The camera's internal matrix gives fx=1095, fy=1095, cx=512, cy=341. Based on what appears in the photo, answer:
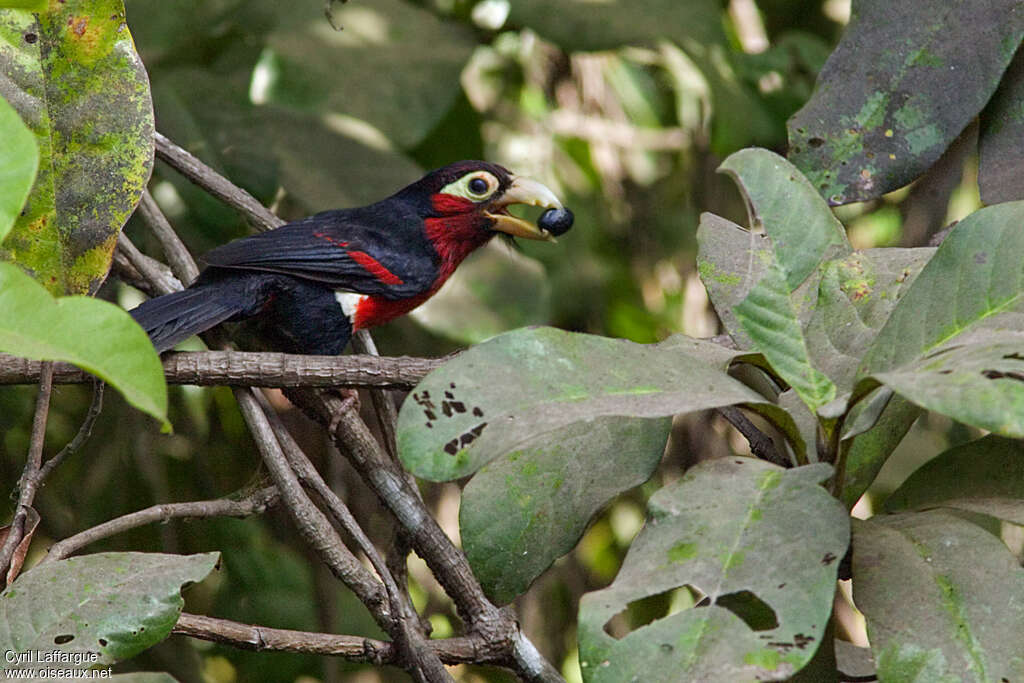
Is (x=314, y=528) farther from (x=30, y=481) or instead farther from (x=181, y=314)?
(x=181, y=314)

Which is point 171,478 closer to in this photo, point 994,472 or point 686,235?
point 686,235

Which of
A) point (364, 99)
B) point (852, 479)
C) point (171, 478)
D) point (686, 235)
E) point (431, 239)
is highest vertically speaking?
point (852, 479)

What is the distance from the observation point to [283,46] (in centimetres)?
307

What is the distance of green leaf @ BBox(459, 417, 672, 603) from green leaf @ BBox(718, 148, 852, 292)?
0.29m

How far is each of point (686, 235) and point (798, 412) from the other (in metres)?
2.55

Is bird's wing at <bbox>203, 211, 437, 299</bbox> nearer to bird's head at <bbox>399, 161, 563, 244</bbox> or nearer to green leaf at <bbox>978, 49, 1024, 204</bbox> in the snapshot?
bird's head at <bbox>399, 161, 563, 244</bbox>

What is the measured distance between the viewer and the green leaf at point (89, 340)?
1.03m

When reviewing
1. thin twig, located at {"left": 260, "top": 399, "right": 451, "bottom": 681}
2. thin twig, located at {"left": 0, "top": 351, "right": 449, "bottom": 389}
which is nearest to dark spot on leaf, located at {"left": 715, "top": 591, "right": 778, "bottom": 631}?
thin twig, located at {"left": 260, "top": 399, "right": 451, "bottom": 681}

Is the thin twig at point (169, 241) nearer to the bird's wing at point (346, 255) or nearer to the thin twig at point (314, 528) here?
the bird's wing at point (346, 255)

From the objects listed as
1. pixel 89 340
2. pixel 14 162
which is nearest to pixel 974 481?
pixel 89 340

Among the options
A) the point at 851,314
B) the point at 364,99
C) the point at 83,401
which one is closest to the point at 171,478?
the point at 83,401

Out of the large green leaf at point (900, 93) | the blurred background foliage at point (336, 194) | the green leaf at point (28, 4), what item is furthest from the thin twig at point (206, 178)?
the large green leaf at point (900, 93)

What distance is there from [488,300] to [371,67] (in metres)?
0.74

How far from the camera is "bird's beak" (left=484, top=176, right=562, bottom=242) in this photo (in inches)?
119
